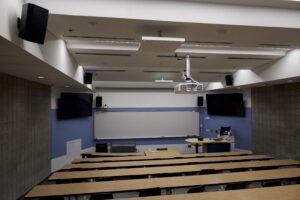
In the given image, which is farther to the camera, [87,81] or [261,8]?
[87,81]

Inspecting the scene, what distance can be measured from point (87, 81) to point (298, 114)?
6637mm

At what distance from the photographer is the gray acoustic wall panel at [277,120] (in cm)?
700

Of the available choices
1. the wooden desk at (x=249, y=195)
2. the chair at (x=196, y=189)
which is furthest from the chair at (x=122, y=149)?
the wooden desk at (x=249, y=195)

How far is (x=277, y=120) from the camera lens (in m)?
7.70

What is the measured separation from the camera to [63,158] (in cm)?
819

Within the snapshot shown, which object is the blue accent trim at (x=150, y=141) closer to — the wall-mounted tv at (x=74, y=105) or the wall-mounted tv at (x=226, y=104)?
the wall-mounted tv at (x=74, y=105)

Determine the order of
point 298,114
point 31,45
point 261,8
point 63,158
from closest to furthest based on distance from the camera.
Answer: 1. point 31,45
2. point 261,8
3. point 298,114
4. point 63,158

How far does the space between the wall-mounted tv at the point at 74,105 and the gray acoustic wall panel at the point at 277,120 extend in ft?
22.3

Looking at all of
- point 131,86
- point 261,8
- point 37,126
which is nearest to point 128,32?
point 261,8

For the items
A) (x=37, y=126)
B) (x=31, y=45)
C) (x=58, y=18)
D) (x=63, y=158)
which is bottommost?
(x=63, y=158)

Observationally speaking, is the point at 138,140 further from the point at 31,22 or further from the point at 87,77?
the point at 31,22

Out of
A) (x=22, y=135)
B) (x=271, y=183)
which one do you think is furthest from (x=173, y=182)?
(x=22, y=135)

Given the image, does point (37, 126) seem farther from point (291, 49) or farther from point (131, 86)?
point (291, 49)

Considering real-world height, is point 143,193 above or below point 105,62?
below
